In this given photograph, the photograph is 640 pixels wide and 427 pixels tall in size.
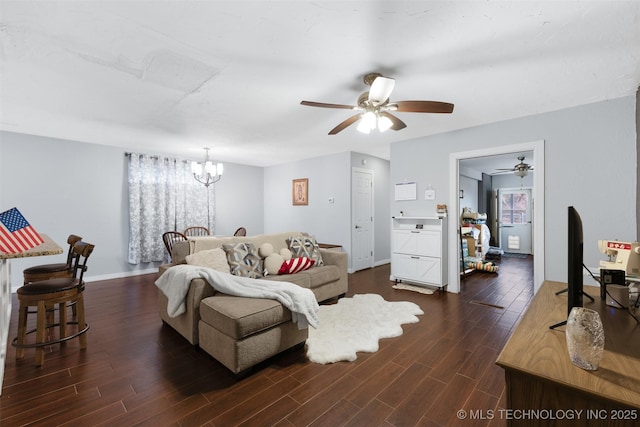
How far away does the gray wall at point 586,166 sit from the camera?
2941 mm

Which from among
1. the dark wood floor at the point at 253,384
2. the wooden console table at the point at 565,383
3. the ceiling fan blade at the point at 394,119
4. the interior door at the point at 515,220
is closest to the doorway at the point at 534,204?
the dark wood floor at the point at 253,384

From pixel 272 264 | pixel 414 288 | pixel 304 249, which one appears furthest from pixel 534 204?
pixel 272 264

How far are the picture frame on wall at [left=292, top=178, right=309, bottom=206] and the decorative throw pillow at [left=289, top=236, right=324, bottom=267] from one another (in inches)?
93.7

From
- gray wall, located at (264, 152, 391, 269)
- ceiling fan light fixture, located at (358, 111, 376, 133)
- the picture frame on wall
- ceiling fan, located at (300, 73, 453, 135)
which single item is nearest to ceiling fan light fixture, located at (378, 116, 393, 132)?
ceiling fan, located at (300, 73, 453, 135)

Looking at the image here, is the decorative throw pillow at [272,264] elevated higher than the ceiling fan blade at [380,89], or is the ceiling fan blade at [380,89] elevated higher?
the ceiling fan blade at [380,89]

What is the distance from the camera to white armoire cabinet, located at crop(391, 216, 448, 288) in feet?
13.6

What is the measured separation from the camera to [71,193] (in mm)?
4598

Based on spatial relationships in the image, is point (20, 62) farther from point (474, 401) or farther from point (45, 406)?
point (474, 401)

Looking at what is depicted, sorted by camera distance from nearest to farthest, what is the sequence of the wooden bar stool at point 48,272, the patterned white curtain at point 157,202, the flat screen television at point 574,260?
the flat screen television at point 574,260
the wooden bar stool at point 48,272
the patterned white curtain at point 157,202

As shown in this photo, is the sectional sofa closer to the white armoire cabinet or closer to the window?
the white armoire cabinet

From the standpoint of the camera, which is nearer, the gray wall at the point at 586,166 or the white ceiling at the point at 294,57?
the white ceiling at the point at 294,57

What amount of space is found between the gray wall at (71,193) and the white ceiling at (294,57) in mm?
851

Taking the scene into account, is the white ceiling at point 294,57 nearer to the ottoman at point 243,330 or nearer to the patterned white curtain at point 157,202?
the patterned white curtain at point 157,202

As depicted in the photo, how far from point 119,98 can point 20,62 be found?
753 mm
